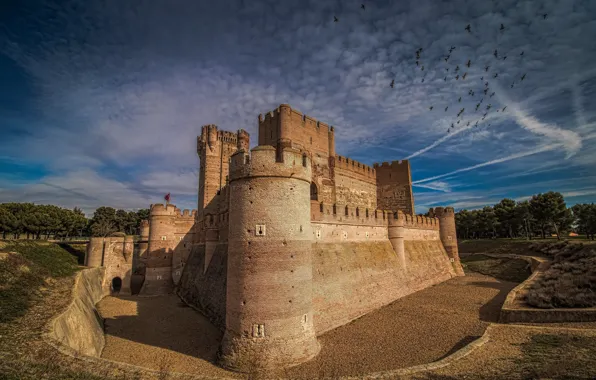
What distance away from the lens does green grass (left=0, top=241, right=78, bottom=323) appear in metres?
11.5

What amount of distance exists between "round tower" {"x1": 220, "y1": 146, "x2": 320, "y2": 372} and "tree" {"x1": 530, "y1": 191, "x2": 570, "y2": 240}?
167 feet

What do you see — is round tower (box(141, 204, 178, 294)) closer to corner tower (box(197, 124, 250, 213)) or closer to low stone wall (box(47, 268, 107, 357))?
corner tower (box(197, 124, 250, 213))

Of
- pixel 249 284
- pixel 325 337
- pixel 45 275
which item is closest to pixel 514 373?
pixel 325 337

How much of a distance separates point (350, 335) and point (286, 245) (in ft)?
20.4

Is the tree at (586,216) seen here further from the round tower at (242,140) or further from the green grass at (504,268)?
the round tower at (242,140)

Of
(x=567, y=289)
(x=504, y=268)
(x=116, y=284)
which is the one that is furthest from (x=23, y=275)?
(x=504, y=268)

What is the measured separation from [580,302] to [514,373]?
10598 mm

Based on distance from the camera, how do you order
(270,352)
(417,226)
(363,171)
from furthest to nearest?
1. (363,171)
2. (417,226)
3. (270,352)

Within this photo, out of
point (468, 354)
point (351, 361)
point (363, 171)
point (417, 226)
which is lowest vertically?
point (351, 361)

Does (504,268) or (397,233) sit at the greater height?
(397,233)

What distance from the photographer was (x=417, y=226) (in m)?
28.8

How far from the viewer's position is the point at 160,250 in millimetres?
28062

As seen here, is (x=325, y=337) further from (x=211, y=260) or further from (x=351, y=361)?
(x=211, y=260)

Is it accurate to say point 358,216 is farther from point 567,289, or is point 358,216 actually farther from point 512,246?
point 512,246
